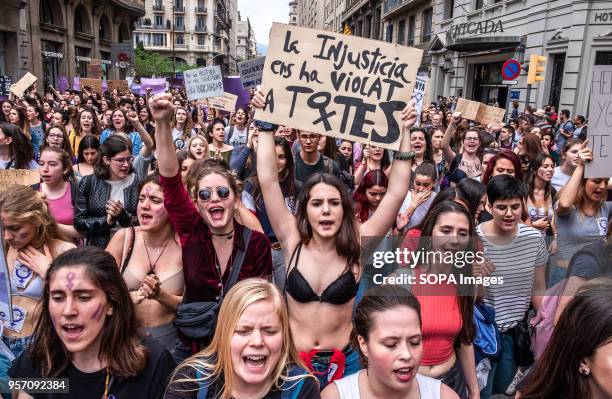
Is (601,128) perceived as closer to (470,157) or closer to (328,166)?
(328,166)

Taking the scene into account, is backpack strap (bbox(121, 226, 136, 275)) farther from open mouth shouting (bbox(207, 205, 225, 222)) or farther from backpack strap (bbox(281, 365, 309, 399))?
backpack strap (bbox(281, 365, 309, 399))

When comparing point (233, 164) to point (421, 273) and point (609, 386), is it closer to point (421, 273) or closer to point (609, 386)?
point (421, 273)

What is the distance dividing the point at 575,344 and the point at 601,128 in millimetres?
2132

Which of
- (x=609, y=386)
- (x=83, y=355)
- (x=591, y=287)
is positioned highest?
(x=591, y=287)

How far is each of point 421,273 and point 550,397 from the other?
3.18ft

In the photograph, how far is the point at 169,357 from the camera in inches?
84.1

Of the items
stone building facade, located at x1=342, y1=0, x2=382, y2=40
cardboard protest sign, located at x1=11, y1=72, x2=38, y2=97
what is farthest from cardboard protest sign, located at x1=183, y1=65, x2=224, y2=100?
stone building facade, located at x1=342, y1=0, x2=382, y2=40

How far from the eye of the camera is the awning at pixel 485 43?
18753 mm

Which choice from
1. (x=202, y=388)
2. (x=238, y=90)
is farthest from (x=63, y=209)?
(x=238, y=90)

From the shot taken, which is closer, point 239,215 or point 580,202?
point 239,215

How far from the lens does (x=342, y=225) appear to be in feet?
9.08

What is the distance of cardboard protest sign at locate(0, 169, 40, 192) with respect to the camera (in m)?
3.71

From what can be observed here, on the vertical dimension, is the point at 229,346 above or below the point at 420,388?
above

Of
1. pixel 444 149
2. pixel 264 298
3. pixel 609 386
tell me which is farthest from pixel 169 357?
pixel 444 149
